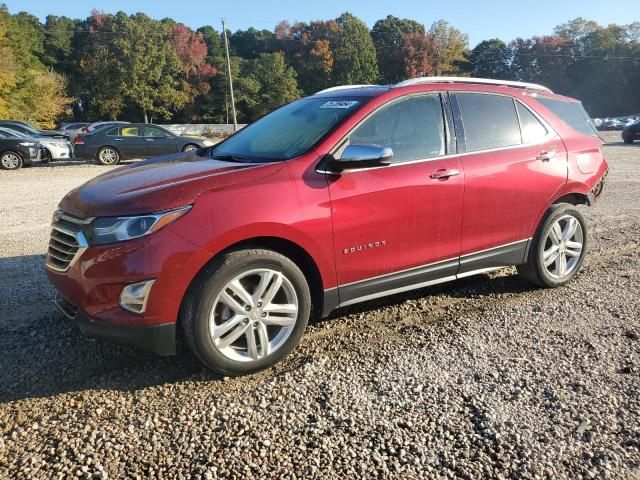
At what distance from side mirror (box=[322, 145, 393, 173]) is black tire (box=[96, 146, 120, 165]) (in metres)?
15.9

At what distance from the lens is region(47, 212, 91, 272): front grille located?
2.94 metres

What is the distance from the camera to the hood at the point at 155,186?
2875 mm

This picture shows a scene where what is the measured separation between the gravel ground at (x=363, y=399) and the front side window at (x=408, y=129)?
4.31 feet

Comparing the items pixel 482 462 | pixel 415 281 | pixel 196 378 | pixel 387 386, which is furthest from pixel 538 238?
pixel 196 378

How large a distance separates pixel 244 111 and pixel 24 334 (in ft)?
229

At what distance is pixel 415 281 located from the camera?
3.78 meters

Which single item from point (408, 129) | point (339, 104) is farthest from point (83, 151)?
point (408, 129)

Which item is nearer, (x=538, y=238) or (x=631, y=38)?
(x=538, y=238)

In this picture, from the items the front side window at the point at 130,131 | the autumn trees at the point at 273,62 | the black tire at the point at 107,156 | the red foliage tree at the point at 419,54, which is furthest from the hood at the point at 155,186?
the red foliage tree at the point at 419,54

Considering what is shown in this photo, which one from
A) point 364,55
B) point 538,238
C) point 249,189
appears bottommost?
point 538,238

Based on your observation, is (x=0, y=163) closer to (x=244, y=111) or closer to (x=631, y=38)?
(x=244, y=111)

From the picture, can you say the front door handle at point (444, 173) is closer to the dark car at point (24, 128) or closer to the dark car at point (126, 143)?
the dark car at point (126, 143)

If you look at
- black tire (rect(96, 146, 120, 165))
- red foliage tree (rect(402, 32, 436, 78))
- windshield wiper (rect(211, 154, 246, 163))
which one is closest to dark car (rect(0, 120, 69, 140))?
black tire (rect(96, 146, 120, 165))

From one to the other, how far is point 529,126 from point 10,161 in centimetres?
1614
